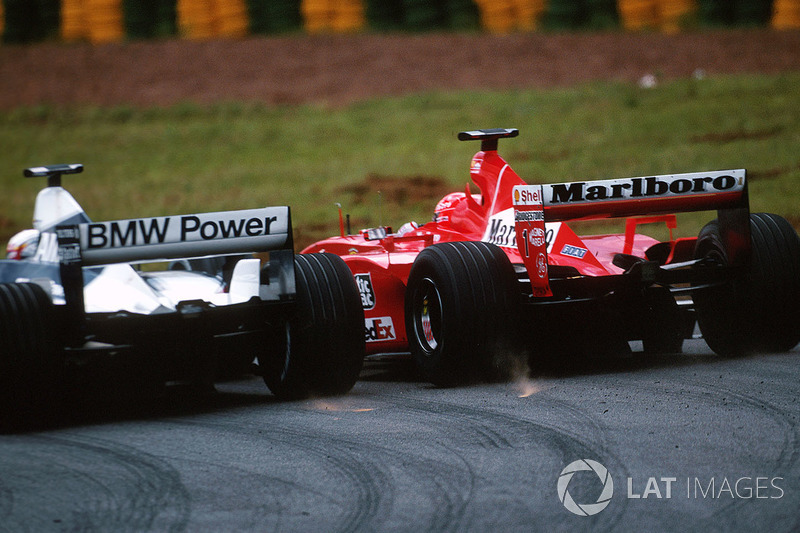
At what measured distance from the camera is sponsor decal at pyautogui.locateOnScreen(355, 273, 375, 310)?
7863 mm

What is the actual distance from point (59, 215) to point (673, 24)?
2097 centimetres

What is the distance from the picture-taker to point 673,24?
25.9 m

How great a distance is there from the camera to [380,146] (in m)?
21.7

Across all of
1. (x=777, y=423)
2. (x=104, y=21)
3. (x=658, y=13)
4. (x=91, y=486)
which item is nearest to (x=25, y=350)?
(x=91, y=486)

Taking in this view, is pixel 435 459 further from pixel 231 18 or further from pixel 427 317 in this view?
pixel 231 18

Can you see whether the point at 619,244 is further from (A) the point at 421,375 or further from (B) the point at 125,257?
(B) the point at 125,257

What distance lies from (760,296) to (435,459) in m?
3.21

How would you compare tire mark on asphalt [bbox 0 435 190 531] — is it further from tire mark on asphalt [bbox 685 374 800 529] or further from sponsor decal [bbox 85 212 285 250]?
tire mark on asphalt [bbox 685 374 800 529]

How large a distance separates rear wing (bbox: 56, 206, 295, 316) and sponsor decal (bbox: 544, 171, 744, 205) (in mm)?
1622

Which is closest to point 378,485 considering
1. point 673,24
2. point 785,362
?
point 785,362

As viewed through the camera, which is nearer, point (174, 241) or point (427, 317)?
point (174, 241)

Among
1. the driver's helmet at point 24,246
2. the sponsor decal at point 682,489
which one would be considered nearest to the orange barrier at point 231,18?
the driver's helmet at point 24,246

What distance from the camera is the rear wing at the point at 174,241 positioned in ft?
19.0

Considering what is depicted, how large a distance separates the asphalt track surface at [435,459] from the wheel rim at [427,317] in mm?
339
